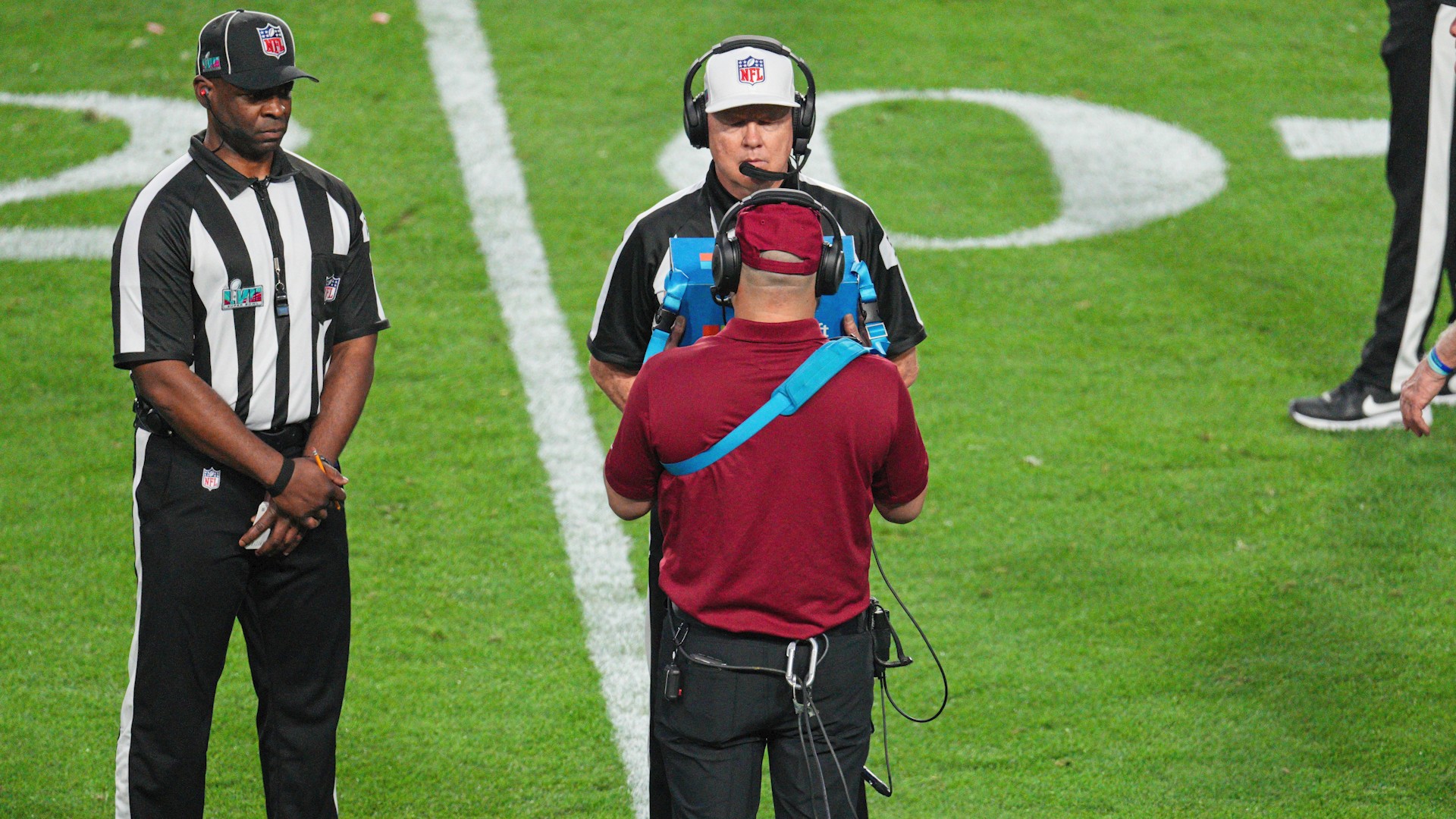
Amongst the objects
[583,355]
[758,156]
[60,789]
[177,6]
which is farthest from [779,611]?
[177,6]

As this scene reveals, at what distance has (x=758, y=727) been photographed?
3209mm

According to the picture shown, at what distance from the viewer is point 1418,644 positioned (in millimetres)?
5254

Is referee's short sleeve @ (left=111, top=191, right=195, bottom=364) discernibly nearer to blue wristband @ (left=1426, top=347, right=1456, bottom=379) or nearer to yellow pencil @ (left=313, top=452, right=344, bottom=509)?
yellow pencil @ (left=313, top=452, right=344, bottom=509)

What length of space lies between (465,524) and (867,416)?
322cm

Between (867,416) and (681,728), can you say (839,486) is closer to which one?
(867,416)

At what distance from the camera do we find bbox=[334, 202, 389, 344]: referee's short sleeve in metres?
4.06

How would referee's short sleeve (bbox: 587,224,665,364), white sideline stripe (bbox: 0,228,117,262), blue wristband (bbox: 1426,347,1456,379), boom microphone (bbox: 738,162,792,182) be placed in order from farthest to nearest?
1. white sideline stripe (bbox: 0,228,117,262)
2. blue wristband (bbox: 1426,347,1456,379)
3. referee's short sleeve (bbox: 587,224,665,364)
4. boom microphone (bbox: 738,162,792,182)

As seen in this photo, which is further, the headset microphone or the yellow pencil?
the yellow pencil

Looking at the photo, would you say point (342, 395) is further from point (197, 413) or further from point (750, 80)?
point (750, 80)

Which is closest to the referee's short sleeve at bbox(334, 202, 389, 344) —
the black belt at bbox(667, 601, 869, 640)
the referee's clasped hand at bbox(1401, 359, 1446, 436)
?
the black belt at bbox(667, 601, 869, 640)

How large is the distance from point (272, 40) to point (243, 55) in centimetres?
9

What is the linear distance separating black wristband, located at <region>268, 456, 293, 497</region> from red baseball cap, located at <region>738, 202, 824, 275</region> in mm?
1388

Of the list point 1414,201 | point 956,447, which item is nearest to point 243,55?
point 956,447

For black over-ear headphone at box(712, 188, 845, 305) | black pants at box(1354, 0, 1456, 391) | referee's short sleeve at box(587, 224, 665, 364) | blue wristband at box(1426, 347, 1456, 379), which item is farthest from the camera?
black pants at box(1354, 0, 1456, 391)
